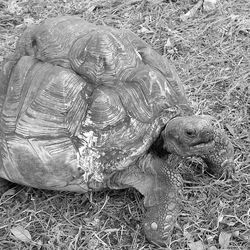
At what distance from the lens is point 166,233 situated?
10.6 feet

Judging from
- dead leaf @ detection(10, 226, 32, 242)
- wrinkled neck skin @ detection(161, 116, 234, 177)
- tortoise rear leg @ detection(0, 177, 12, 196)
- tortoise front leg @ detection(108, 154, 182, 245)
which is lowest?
dead leaf @ detection(10, 226, 32, 242)

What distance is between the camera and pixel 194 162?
3775 mm

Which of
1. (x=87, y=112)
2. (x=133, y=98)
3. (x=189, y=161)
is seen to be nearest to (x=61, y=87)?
(x=87, y=112)

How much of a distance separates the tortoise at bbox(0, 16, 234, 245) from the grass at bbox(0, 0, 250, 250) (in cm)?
22

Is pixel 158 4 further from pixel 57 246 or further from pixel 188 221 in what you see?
pixel 57 246

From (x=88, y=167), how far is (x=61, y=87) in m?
0.59

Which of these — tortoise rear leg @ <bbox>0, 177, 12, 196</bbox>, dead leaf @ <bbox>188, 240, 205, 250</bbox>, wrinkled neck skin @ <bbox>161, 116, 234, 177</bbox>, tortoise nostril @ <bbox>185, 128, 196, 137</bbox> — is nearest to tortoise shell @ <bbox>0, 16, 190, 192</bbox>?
wrinkled neck skin @ <bbox>161, 116, 234, 177</bbox>

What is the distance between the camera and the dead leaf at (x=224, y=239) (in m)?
3.25

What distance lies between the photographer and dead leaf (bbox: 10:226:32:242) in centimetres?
328

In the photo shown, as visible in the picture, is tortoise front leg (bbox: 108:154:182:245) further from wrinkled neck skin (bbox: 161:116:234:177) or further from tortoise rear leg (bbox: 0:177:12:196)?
tortoise rear leg (bbox: 0:177:12:196)

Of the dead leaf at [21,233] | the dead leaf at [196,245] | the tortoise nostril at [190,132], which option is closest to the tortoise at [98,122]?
the tortoise nostril at [190,132]

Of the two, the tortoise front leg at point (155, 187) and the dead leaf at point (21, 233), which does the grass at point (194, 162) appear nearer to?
the dead leaf at point (21, 233)

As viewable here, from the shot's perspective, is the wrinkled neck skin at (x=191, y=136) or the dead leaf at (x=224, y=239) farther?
the dead leaf at (x=224, y=239)

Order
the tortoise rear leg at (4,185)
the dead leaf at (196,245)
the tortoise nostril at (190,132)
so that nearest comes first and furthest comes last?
the tortoise nostril at (190,132) < the dead leaf at (196,245) < the tortoise rear leg at (4,185)
